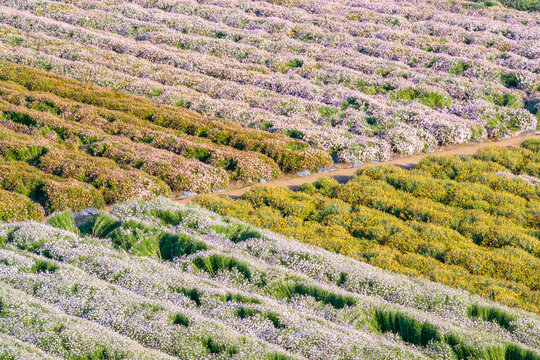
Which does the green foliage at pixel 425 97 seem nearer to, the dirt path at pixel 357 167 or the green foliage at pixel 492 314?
the dirt path at pixel 357 167

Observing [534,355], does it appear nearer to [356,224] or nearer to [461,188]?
[356,224]

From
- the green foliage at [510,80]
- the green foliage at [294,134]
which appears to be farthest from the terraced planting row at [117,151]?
the green foliage at [510,80]

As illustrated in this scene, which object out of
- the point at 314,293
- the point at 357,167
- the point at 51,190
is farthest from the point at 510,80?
the point at 51,190

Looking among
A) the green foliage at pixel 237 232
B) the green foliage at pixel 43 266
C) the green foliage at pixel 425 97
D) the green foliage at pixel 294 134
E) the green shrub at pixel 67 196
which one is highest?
the green foliage at pixel 425 97

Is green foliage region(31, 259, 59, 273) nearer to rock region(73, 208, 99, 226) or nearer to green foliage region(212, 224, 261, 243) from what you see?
rock region(73, 208, 99, 226)

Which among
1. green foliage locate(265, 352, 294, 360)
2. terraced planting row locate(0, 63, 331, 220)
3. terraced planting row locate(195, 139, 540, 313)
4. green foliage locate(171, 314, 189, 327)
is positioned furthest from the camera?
terraced planting row locate(0, 63, 331, 220)

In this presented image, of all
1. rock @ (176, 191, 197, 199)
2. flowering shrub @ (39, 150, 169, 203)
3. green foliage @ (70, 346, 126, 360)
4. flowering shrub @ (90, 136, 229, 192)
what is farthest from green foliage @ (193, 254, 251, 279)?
flowering shrub @ (90, 136, 229, 192)
